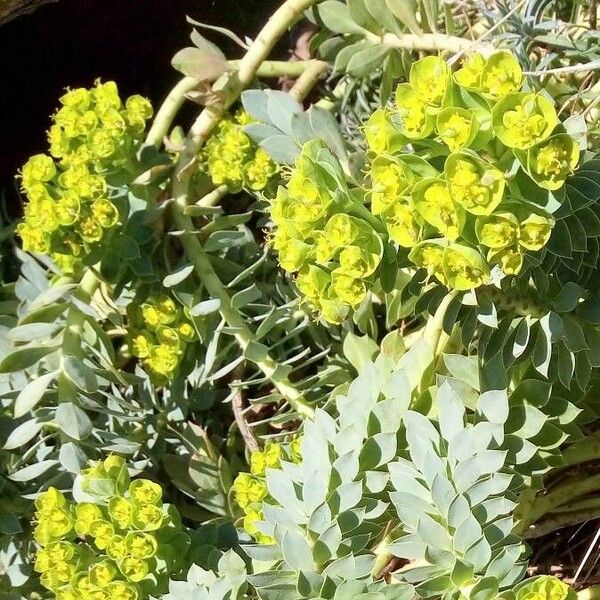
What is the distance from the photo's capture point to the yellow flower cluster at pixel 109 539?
0.89 m

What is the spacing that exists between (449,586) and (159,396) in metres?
0.58

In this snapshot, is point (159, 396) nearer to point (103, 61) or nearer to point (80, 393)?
point (80, 393)

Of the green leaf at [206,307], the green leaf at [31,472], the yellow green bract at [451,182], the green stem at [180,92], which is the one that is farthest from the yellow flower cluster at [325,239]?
the green leaf at [31,472]

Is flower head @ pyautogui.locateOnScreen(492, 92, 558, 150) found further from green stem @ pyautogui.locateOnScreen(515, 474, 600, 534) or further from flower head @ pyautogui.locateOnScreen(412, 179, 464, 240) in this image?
green stem @ pyautogui.locateOnScreen(515, 474, 600, 534)

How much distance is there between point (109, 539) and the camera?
0.90 m

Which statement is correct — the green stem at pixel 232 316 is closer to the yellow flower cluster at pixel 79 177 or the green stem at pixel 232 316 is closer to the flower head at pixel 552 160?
the yellow flower cluster at pixel 79 177

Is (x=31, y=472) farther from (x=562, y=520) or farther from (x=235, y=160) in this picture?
(x=562, y=520)

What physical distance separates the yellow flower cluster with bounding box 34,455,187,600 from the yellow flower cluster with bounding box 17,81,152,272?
276 millimetres

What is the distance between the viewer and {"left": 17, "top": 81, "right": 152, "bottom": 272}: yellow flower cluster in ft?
3.12

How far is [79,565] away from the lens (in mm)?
916

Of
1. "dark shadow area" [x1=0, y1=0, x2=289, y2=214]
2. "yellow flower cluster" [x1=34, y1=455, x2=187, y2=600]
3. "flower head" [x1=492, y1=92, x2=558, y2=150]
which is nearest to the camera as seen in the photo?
"flower head" [x1=492, y1=92, x2=558, y2=150]

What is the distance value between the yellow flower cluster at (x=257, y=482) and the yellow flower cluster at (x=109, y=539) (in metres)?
0.09

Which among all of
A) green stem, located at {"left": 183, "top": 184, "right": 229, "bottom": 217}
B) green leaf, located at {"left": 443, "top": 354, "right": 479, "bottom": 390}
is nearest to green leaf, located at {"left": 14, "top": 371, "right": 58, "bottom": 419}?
green stem, located at {"left": 183, "top": 184, "right": 229, "bottom": 217}

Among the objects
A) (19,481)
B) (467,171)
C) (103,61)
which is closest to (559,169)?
(467,171)
